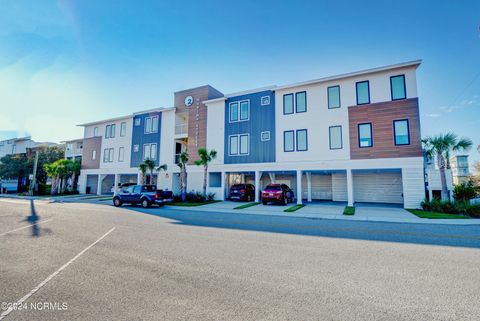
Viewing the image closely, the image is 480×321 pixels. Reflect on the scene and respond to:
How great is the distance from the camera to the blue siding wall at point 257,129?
73.7 ft

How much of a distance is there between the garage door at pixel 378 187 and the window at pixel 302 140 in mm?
6237

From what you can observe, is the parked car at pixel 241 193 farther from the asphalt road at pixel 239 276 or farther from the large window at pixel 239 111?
the asphalt road at pixel 239 276

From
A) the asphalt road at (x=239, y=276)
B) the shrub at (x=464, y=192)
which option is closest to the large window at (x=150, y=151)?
the asphalt road at (x=239, y=276)

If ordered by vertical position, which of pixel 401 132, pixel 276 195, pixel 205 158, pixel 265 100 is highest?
pixel 265 100

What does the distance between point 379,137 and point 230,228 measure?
1444 cm

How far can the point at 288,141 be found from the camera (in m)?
21.6

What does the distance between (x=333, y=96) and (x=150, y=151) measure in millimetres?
21528

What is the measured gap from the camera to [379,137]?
1819 cm

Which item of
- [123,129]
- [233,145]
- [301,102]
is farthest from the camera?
[123,129]

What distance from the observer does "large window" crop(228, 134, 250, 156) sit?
933 inches

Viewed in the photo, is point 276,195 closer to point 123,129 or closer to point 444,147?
point 444,147

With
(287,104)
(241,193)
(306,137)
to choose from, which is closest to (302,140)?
(306,137)

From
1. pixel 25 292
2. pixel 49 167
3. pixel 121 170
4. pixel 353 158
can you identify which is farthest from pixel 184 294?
pixel 49 167

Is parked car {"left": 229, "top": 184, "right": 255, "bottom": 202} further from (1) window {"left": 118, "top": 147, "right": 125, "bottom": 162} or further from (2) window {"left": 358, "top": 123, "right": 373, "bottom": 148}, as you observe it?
(1) window {"left": 118, "top": 147, "right": 125, "bottom": 162}
